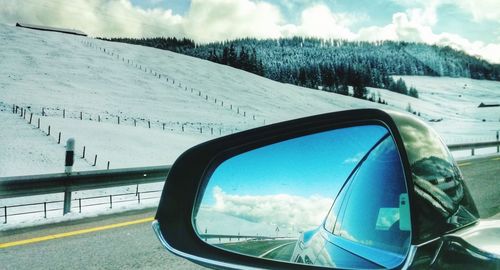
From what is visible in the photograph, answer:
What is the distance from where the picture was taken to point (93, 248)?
4.62m

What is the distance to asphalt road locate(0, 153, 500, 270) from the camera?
13.3 ft

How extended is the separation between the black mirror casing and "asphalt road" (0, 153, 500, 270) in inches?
94.2

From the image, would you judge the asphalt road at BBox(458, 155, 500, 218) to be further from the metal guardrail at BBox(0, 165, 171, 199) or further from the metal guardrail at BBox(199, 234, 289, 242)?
the metal guardrail at BBox(0, 165, 171, 199)

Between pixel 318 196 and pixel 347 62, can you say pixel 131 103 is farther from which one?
pixel 347 62

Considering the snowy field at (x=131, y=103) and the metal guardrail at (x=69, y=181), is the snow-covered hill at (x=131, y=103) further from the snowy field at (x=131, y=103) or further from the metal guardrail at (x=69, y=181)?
the metal guardrail at (x=69, y=181)

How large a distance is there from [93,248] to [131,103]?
53422 mm

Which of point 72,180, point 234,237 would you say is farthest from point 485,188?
point 234,237

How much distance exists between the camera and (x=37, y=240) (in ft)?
16.3

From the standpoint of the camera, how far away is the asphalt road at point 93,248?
405cm

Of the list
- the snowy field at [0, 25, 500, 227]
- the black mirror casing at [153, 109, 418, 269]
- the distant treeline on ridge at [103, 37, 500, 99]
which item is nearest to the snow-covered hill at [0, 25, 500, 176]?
the snowy field at [0, 25, 500, 227]

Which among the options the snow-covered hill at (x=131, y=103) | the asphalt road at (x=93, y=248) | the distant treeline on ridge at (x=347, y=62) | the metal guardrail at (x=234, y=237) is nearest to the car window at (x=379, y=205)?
the metal guardrail at (x=234, y=237)

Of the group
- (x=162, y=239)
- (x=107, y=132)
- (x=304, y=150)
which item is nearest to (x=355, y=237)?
(x=304, y=150)

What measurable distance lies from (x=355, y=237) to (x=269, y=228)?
0.37 metres

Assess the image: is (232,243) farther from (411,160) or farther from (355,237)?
(411,160)
